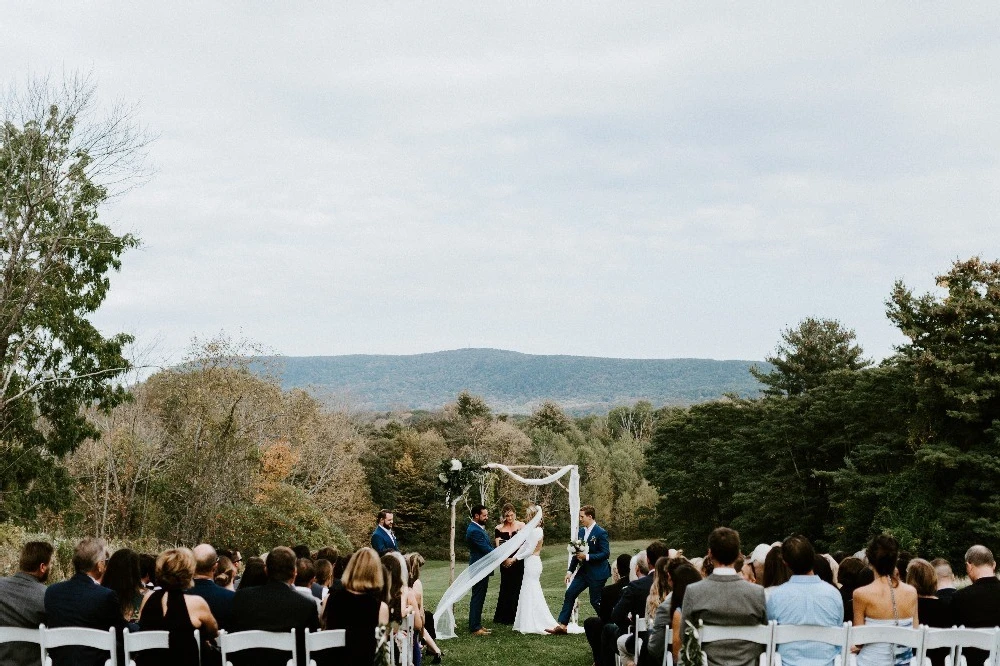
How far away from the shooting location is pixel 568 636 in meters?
11.5

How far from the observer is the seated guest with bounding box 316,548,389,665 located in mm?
6043

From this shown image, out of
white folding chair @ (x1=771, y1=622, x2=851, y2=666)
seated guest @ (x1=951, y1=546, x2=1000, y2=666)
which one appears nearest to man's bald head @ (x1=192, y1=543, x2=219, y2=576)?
white folding chair @ (x1=771, y1=622, x2=851, y2=666)

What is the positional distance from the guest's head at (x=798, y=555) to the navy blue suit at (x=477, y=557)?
6355 millimetres

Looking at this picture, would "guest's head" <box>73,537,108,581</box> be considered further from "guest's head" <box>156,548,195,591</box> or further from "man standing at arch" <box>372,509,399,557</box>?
"man standing at arch" <box>372,509,399,557</box>

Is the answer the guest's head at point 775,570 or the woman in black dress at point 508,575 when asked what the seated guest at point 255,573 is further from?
the woman in black dress at point 508,575

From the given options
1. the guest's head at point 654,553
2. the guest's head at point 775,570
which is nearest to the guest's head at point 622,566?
the guest's head at point 654,553

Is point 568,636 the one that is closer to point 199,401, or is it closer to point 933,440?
point 199,401

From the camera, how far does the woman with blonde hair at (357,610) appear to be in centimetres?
604

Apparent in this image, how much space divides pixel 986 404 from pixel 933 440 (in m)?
2.10

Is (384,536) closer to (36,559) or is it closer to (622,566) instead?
(622,566)

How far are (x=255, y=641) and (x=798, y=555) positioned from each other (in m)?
3.24

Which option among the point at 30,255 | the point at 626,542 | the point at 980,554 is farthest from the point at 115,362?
the point at 626,542

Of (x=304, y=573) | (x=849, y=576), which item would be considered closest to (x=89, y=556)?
(x=304, y=573)

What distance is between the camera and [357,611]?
6.05 meters
